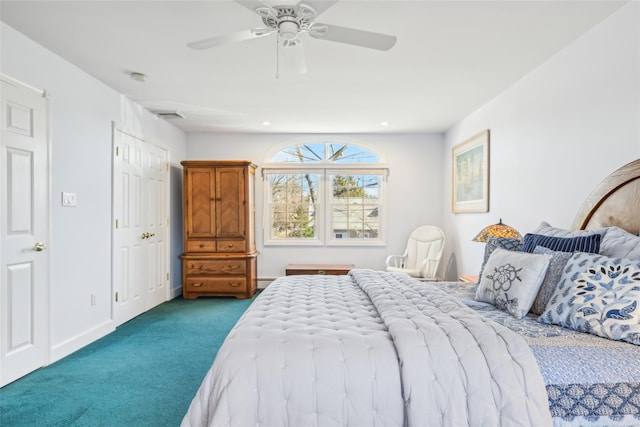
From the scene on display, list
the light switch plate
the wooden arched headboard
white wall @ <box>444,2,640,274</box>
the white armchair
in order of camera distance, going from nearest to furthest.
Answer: the wooden arched headboard → white wall @ <box>444,2,640,274</box> → the light switch plate → the white armchair

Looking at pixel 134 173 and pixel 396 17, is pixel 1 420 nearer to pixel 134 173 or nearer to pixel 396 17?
pixel 134 173

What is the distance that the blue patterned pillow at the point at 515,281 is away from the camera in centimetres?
209

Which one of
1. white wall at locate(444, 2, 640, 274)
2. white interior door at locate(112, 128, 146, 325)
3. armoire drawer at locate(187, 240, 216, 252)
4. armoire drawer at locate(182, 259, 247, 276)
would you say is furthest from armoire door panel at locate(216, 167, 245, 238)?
white wall at locate(444, 2, 640, 274)

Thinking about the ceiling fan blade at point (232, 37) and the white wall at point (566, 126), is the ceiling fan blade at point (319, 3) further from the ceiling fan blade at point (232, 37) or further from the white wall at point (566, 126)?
the white wall at point (566, 126)

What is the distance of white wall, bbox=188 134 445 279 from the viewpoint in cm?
620

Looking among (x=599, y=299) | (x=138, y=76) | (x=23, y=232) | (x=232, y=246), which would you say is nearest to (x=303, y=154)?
(x=232, y=246)

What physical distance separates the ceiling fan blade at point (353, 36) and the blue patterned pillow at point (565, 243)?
4.98 feet

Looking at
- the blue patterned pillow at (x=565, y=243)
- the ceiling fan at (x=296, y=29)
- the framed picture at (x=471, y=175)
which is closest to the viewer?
the ceiling fan at (x=296, y=29)

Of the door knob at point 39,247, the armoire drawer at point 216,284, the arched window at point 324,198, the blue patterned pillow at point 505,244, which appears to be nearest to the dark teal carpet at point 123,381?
the door knob at point 39,247

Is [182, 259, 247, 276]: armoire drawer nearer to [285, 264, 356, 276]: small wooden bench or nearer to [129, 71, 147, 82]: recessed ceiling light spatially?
[285, 264, 356, 276]: small wooden bench

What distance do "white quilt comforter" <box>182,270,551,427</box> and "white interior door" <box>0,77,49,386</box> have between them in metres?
2.01

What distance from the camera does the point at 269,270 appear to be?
20.5 ft

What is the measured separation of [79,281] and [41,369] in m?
0.78

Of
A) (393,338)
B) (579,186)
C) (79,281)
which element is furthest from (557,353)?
(79,281)
